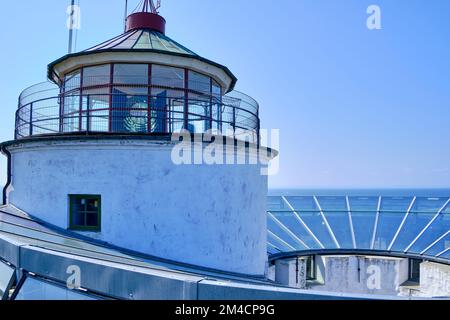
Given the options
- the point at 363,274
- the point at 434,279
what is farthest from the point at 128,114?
the point at 434,279

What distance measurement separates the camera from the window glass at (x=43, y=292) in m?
4.50

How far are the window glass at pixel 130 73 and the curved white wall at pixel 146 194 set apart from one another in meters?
2.93

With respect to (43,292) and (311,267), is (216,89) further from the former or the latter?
(311,267)

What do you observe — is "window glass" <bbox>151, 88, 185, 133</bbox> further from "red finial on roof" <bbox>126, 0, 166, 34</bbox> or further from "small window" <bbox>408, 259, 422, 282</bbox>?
"small window" <bbox>408, 259, 422, 282</bbox>

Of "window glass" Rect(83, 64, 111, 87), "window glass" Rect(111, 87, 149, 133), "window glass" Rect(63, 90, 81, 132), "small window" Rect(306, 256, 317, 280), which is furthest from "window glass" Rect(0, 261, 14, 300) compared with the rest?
"small window" Rect(306, 256, 317, 280)

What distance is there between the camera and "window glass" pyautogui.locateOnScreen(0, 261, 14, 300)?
211 inches

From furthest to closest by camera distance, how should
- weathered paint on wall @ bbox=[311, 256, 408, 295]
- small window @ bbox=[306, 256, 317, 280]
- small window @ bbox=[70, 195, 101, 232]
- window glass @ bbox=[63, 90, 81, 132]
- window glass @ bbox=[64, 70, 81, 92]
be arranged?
small window @ bbox=[306, 256, 317, 280] → weathered paint on wall @ bbox=[311, 256, 408, 295] → window glass @ bbox=[64, 70, 81, 92] → window glass @ bbox=[63, 90, 81, 132] → small window @ bbox=[70, 195, 101, 232]

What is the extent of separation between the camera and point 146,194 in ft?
28.9

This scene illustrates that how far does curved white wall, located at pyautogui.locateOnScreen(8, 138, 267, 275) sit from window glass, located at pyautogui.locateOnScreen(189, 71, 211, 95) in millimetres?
3263

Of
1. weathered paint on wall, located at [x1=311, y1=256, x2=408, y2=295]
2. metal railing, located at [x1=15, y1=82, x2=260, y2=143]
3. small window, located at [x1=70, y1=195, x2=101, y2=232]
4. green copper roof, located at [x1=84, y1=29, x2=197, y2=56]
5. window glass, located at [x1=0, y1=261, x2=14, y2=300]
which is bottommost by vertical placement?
weathered paint on wall, located at [x1=311, y1=256, x2=408, y2=295]

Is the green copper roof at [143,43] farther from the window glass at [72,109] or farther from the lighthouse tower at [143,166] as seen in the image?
the window glass at [72,109]

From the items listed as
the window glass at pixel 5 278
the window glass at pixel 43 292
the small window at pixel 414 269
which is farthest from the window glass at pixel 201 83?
the small window at pixel 414 269
